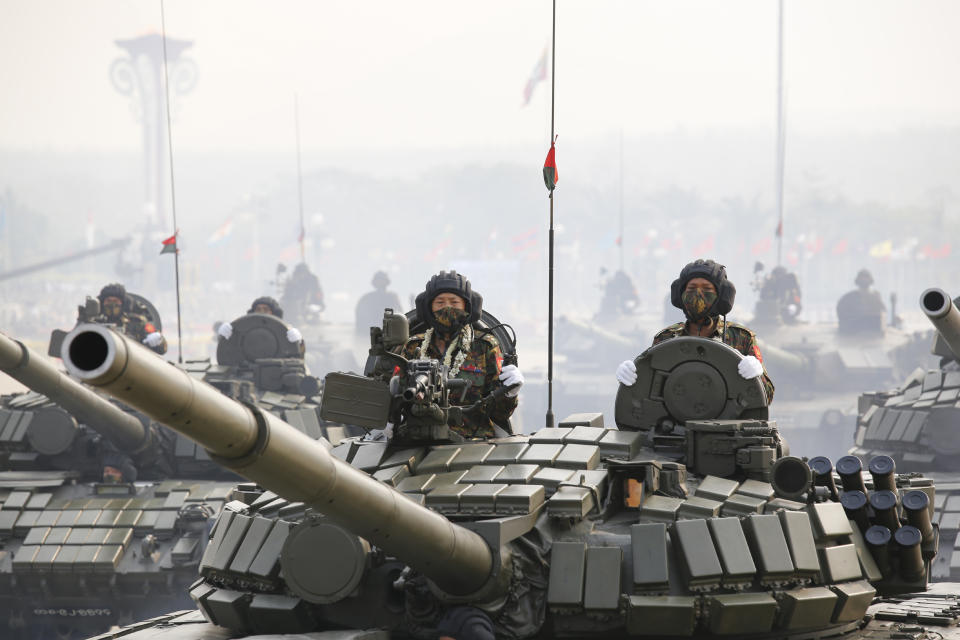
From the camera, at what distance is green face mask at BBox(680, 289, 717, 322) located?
14.1m

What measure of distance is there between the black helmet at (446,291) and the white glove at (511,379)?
0.84 metres

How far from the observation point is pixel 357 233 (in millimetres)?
91250

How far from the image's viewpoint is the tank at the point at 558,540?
10094mm

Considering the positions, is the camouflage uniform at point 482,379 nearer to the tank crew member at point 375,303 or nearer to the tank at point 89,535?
the tank at point 89,535

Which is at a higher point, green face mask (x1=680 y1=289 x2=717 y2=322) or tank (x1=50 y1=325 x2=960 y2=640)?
green face mask (x1=680 y1=289 x2=717 y2=322)

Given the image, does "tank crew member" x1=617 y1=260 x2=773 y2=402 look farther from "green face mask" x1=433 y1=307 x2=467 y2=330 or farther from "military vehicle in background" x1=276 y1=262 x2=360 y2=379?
"military vehicle in background" x1=276 y1=262 x2=360 y2=379

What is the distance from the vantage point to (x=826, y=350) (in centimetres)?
5012

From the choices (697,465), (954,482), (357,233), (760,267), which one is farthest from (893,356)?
(357,233)

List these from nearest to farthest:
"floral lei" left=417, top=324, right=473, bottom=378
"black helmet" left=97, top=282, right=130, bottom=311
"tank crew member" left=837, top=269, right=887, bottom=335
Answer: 1. "floral lei" left=417, top=324, right=473, bottom=378
2. "black helmet" left=97, top=282, right=130, bottom=311
3. "tank crew member" left=837, top=269, right=887, bottom=335

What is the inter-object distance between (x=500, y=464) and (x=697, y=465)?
2.00 m

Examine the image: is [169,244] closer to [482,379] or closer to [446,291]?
[446,291]

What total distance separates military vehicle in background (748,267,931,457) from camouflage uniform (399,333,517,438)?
115ft

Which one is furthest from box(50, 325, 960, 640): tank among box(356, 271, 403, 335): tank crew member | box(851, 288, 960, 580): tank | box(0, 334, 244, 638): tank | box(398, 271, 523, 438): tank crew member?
box(356, 271, 403, 335): tank crew member

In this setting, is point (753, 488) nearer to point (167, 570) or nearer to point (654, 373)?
point (654, 373)
